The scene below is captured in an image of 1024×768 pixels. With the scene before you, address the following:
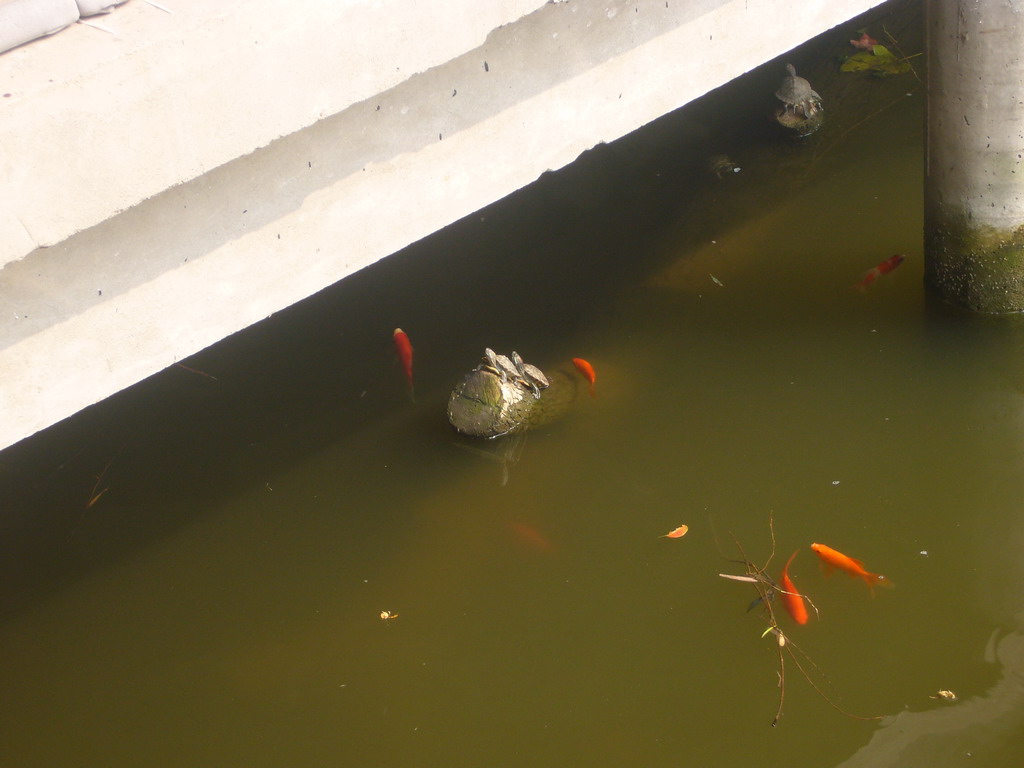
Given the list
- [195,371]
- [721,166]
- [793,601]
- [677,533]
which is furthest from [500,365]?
[721,166]

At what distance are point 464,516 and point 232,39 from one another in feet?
6.37

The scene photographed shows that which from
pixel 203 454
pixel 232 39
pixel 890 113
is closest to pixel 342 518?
pixel 203 454

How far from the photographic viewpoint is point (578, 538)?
3.36 meters

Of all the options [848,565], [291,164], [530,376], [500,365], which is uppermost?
[291,164]

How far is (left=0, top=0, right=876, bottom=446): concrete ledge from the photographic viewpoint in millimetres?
2084

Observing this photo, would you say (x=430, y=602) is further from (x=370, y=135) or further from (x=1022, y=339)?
(x=1022, y=339)

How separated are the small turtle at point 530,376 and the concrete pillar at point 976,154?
169 centimetres

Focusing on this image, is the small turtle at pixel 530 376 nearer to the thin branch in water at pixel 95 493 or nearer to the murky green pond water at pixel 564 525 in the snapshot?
the murky green pond water at pixel 564 525

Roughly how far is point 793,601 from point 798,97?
351 cm

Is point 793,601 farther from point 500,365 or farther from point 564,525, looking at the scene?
point 500,365

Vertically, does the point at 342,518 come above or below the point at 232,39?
below

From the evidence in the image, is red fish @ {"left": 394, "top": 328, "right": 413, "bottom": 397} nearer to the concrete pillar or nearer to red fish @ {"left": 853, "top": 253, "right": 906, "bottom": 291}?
red fish @ {"left": 853, "top": 253, "right": 906, "bottom": 291}

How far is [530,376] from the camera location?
3.85 meters

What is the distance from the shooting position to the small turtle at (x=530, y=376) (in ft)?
12.6
